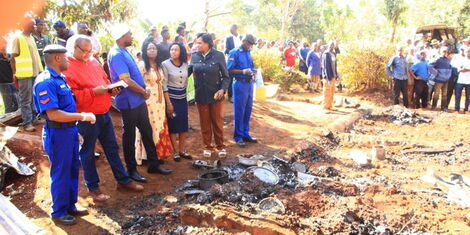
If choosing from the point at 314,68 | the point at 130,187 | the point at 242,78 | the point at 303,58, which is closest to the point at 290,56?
the point at 303,58

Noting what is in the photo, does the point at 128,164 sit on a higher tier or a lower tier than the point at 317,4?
lower

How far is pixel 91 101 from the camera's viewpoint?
12.7 ft

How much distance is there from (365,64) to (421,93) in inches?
79.0

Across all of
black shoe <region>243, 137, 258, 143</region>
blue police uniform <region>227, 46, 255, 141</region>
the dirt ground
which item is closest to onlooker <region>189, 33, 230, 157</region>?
blue police uniform <region>227, 46, 255, 141</region>

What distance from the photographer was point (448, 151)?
21.3 feet

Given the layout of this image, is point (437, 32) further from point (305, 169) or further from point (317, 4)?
point (317, 4)

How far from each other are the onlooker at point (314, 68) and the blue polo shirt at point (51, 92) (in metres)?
10.9

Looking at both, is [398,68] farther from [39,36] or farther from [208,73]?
[39,36]

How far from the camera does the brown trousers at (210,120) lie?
19.4 feet

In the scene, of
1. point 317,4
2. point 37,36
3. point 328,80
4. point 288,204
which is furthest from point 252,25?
point 288,204

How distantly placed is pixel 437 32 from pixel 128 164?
19208mm

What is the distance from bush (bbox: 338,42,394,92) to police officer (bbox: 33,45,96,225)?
10311mm

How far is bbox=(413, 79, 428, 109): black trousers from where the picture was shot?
1066 cm

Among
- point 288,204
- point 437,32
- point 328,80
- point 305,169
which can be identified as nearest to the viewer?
point 288,204
